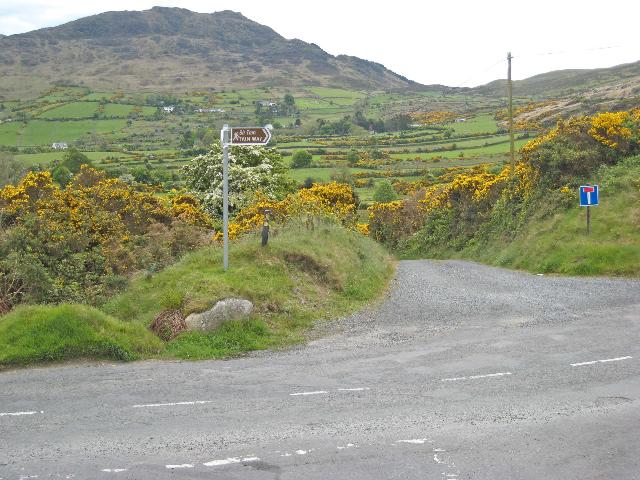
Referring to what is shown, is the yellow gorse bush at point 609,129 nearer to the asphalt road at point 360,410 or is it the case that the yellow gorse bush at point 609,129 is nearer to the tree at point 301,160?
the asphalt road at point 360,410

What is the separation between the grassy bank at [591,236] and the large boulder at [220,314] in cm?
1201

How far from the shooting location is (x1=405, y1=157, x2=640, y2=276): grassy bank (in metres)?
19.5

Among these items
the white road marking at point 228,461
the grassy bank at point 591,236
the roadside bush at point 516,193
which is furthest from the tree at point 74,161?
the white road marking at point 228,461

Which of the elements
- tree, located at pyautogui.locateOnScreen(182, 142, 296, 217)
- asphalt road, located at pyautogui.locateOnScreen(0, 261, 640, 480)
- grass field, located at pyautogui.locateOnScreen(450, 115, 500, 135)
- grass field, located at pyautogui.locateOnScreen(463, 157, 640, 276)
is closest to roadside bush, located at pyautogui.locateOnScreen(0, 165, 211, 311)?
asphalt road, located at pyautogui.locateOnScreen(0, 261, 640, 480)

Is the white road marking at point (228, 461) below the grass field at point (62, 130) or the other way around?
below

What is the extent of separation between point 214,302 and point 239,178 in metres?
24.8

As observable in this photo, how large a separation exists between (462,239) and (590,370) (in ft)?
87.9

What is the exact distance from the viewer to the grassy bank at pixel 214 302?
1066 cm

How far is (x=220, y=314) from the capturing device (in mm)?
12102

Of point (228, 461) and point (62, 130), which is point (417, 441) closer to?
point (228, 461)

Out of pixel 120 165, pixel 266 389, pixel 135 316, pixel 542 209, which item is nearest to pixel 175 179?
pixel 120 165

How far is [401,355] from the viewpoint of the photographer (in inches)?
426

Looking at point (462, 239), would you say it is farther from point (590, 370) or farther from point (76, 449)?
point (76, 449)


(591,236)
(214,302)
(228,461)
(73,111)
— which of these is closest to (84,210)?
(214,302)
